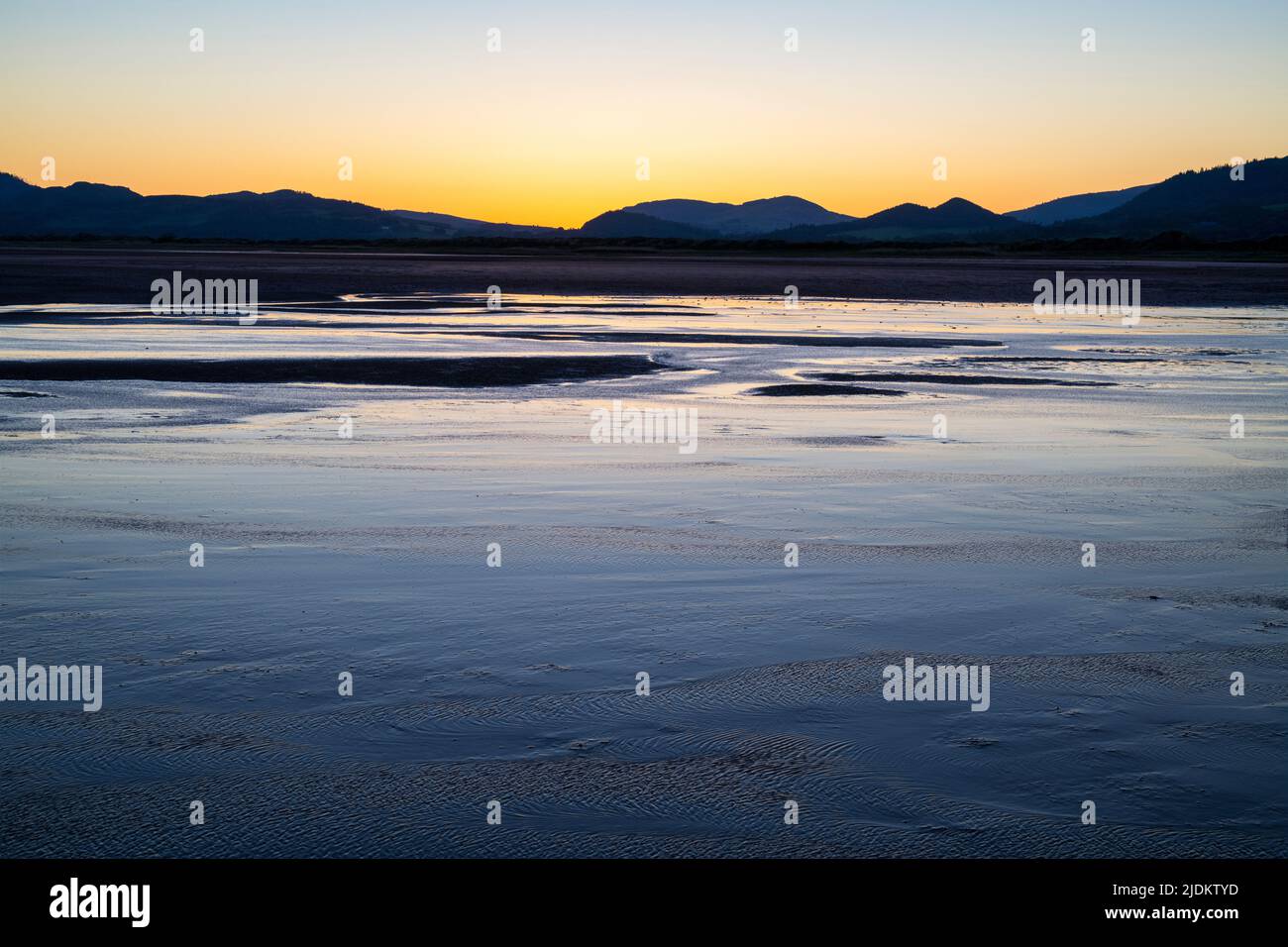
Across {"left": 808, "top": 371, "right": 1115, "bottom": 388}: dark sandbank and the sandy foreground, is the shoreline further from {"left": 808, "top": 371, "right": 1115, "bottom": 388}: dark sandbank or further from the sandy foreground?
the sandy foreground

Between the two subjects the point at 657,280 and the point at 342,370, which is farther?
the point at 657,280

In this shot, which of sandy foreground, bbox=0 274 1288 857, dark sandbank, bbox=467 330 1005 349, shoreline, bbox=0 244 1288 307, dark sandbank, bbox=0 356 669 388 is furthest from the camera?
shoreline, bbox=0 244 1288 307

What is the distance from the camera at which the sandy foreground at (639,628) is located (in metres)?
4.74

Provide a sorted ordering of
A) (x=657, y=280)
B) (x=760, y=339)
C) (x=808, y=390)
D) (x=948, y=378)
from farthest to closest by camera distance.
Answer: (x=657, y=280) → (x=760, y=339) → (x=948, y=378) → (x=808, y=390)

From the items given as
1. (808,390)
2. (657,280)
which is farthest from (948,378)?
(657,280)

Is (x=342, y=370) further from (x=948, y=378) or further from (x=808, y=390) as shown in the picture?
(x=948, y=378)

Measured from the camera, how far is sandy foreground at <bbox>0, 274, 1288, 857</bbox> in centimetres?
474

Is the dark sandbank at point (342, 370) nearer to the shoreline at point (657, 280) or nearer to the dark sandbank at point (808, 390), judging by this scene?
the dark sandbank at point (808, 390)

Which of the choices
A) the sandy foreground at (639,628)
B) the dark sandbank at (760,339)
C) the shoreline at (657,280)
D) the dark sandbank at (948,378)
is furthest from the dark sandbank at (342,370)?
the shoreline at (657,280)

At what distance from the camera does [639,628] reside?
22.8ft

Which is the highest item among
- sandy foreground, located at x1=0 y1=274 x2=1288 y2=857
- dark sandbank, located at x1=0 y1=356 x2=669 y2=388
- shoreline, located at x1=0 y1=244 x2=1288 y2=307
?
shoreline, located at x1=0 y1=244 x2=1288 y2=307

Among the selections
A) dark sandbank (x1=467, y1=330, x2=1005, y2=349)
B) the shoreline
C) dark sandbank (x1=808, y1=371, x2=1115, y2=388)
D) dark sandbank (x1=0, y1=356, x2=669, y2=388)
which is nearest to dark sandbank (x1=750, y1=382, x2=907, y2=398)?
dark sandbank (x1=808, y1=371, x2=1115, y2=388)
